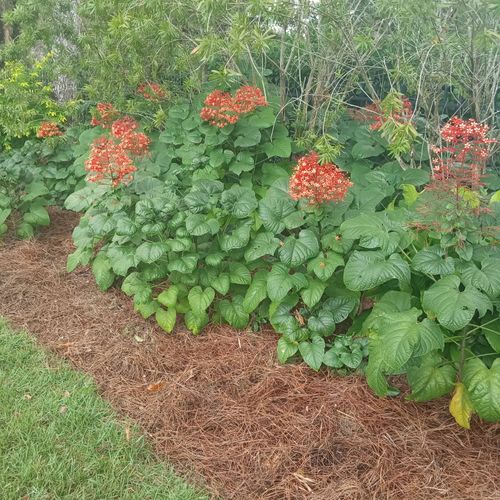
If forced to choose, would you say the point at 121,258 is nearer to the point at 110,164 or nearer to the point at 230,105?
the point at 110,164

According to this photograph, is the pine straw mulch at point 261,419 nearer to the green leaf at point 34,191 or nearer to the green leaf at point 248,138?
the green leaf at point 34,191

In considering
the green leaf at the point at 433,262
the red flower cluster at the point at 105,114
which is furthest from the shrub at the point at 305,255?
the red flower cluster at the point at 105,114

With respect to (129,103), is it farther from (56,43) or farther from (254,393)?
(254,393)

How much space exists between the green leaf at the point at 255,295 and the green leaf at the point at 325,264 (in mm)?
318

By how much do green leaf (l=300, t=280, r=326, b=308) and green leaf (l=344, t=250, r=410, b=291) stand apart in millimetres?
305

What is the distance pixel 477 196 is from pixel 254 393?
1.49 metres

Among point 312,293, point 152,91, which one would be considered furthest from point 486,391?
point 152,91

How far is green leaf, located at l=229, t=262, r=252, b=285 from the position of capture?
3.33 meters

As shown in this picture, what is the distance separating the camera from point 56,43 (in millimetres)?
5090

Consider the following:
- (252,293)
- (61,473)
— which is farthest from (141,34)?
(61,473)

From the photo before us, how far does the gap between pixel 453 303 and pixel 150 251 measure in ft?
5.56

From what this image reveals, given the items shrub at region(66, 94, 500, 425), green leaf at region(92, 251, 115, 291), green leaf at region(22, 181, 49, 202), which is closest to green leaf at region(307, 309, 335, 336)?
shrub at region(66, 94, 500, 425)

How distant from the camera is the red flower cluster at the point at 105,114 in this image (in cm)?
446

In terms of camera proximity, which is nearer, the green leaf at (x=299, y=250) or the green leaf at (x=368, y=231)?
the green leaf at (x=368, y=231)
